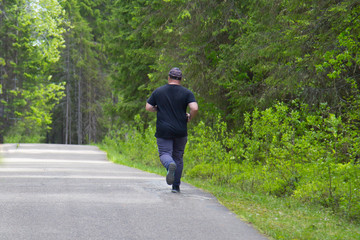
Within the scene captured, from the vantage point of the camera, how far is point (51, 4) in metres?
42.3

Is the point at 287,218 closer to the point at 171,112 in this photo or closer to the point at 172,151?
the point at 172,151

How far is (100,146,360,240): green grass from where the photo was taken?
239 inches

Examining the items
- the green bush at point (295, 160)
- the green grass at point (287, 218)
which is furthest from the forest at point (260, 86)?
the green grass at point (287, 218)

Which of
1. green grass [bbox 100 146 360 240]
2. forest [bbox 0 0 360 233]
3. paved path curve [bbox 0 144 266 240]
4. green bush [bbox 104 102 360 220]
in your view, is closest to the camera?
paved path curve [bbox 0 144 266 240]

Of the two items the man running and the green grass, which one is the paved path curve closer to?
the green grass

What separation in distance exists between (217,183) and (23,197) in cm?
528

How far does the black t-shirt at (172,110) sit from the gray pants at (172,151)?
110 millimetres

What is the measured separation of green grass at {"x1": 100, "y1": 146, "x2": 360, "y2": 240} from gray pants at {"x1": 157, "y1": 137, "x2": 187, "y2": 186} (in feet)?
2.67

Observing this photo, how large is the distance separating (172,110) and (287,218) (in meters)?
2.67

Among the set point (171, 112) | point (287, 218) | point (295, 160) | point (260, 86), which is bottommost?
point (287, 218)

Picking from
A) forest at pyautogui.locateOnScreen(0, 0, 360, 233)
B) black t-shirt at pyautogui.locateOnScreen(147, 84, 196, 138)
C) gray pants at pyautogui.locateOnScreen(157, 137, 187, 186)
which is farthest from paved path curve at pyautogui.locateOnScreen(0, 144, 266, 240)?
forest at pyautogui.locateOnScreen(0, 0, 360, 233)

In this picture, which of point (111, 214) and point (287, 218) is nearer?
point (111, 214)

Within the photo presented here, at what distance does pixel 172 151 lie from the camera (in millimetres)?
9023

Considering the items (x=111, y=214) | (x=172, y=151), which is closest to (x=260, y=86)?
(x=172, y=151)
